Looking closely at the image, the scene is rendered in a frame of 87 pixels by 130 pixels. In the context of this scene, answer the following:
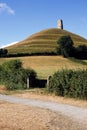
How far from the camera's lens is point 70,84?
26.5 meters

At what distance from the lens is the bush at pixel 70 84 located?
25.3 m

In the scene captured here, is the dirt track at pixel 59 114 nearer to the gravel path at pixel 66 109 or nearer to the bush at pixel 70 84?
the gravel path at pixel 66 109

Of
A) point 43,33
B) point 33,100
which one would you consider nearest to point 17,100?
point 33,100

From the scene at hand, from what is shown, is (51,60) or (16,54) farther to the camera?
(16,54)

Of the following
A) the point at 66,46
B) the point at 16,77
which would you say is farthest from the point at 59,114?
the point at 66,46

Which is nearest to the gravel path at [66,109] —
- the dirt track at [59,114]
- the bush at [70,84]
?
the dirt track at [59,114]

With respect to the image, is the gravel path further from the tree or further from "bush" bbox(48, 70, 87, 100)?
the tree

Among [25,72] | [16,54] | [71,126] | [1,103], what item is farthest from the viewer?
[16,54]

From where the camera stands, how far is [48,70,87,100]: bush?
83.0 ft

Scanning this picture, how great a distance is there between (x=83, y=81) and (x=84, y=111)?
19.0 ft

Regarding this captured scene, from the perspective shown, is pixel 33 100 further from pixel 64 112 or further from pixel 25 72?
pixel 25 72

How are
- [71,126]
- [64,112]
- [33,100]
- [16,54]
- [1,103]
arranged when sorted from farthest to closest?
[16,54] → [33,100] → [1,103] → [64,112] → [71,126]

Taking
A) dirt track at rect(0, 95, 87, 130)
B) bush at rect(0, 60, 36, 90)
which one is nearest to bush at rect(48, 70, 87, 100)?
dirt track at rect(0, 95, 87, 130)

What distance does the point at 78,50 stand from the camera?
10756cm
